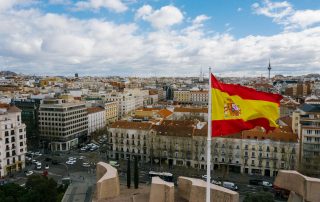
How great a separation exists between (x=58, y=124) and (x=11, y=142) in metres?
18.7

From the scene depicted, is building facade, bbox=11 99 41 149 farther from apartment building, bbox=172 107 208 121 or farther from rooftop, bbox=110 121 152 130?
apartment building, bbox=172 107 208 121

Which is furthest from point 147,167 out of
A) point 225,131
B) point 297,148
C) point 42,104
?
point 225,131

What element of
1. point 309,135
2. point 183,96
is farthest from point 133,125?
point 183,96

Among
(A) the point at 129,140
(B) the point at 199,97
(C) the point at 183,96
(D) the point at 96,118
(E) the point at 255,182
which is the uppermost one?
(C) the point at 183,96

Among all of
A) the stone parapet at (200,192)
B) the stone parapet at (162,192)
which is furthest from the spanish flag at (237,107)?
the stone parapet at (162,192)

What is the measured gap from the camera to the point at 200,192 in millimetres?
27906

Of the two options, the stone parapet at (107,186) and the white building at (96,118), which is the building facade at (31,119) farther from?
the stone parapet at (107,186)

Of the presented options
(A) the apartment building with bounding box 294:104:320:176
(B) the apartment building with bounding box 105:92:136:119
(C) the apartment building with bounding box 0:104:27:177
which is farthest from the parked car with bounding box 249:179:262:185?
(B) the apartment building with bounding box 105:92:136:119

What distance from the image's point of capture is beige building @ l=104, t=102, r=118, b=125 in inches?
4355

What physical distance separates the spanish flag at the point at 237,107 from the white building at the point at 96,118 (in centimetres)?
8257

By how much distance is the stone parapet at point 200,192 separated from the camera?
85.7 feet

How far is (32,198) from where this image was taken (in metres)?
40.0

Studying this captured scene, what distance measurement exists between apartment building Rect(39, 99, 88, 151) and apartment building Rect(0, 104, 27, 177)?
15.4m

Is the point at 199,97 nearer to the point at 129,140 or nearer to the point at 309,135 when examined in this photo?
the point at 129,140
